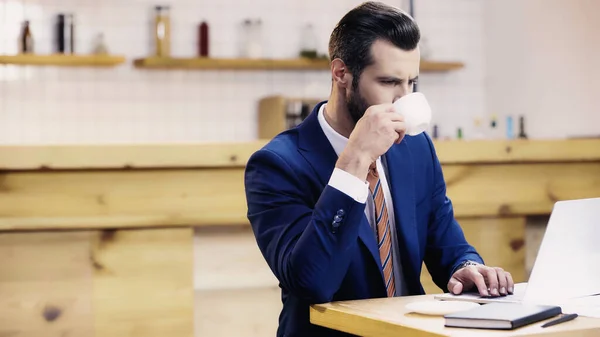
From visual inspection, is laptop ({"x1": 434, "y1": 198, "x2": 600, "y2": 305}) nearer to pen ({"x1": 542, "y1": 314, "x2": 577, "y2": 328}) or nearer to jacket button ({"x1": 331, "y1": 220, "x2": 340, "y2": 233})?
pen ({"x1": 542, "y1": 314, "x2": 577, "y2": 328})

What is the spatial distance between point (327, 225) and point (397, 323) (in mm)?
312

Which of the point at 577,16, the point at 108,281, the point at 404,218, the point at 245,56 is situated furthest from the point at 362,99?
the point at 245,56

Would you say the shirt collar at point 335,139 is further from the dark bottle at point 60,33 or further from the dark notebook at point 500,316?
the dark bottle at point 60,33

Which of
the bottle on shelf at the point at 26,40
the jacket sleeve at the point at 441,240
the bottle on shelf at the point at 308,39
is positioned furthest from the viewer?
the bottle on shelf at the point at 308,39

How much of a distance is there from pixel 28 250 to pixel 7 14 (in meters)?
3.65

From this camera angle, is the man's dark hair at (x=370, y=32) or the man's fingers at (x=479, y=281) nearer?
the man's fingers at (x=479, y=281)

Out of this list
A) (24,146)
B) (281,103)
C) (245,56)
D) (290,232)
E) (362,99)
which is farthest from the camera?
(245,56)

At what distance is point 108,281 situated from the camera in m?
2.65

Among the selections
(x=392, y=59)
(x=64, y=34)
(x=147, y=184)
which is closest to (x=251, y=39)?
(x=64, y=34)

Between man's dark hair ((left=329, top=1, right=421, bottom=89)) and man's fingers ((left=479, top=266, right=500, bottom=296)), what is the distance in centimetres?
49

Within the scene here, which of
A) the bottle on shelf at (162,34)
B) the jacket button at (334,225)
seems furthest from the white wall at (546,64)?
the jacket button at (334,225)

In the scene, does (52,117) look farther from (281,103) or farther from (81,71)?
(281,103)

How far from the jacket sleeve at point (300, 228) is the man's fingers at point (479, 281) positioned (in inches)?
10.0

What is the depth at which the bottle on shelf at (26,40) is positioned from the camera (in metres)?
5.64
